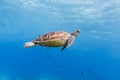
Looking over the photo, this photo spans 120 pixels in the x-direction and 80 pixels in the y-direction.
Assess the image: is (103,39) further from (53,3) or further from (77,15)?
(53,3)

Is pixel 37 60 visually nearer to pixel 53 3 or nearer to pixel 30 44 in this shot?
pixel 53 3

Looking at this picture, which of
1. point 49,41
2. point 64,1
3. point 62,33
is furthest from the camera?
point 64,1

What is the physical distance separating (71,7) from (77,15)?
11.6 feet

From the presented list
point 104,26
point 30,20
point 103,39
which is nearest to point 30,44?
point 104,26

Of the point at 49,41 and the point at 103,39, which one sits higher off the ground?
the point at 103,39

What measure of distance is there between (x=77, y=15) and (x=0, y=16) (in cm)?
1465

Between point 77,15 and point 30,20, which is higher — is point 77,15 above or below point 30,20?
below

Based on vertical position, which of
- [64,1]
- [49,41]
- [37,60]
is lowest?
[49,41]

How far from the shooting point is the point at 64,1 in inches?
1314

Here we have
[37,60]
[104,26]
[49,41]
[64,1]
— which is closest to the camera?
[49,41]

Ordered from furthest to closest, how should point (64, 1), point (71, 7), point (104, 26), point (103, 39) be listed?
point (103, 39) < point (104, 26) < point (71, 7) < point (64, 1)

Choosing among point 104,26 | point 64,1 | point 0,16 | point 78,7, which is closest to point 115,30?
point 104,26

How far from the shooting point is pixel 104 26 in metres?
42.4

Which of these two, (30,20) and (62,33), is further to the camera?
(30,20)
